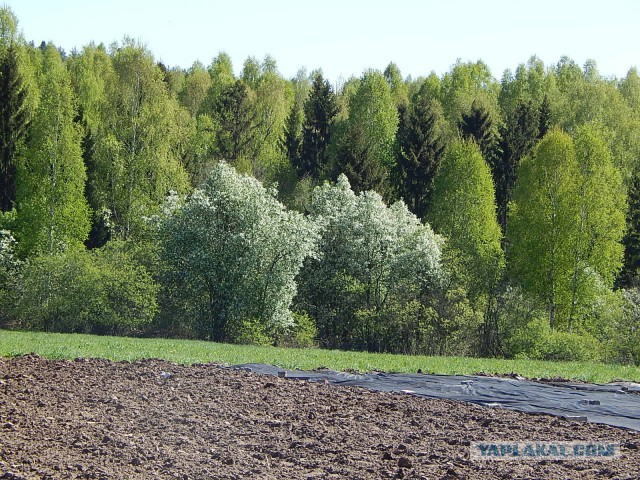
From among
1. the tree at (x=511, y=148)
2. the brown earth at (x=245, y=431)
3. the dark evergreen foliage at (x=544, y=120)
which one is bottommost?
the brown earth at (x=245, y=431)

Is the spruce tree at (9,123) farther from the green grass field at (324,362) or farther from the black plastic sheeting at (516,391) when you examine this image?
the black plastic sheeting at (516,391)

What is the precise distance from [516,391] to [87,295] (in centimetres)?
2299

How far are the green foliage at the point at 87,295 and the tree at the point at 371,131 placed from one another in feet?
56.7

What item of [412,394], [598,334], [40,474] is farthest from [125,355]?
[598,334]

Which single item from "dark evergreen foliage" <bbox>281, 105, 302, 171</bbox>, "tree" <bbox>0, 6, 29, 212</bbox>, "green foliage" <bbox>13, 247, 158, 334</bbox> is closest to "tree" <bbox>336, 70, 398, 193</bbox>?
"dark evergreen foliage" <bbox>281, 105, 302, 171</bbox>

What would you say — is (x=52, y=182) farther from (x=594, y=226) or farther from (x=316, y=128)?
(x=594, y=226)

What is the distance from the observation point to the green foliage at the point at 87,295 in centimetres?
3350

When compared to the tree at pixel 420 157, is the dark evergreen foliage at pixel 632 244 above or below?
below

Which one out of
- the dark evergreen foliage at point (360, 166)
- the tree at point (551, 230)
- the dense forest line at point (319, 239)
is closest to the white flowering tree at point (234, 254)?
the dense forest line at point (319, 239)

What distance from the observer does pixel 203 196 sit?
33.3 meters

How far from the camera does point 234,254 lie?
32.6 meters

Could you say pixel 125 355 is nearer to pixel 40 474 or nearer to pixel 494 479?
pixel 40 474

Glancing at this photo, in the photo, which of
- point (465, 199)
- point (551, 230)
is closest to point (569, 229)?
point (551, 230)

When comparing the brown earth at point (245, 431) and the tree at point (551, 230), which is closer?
the brown earth at point (245, 431)
